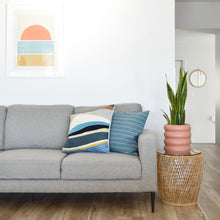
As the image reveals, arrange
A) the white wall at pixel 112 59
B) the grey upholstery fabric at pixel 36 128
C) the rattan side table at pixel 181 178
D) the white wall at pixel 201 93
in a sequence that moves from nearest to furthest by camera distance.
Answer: the rattan side table at pixel 181 178 → the grey upholstery fabric at pixel 36 128 → the white wall at pixel 112 59 → the white wall at pixel 201 93

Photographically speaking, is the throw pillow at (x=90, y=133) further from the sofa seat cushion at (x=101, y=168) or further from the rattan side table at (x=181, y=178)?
the rattan side table at (x=181, y=178)

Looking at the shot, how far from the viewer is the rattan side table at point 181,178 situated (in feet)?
7.61

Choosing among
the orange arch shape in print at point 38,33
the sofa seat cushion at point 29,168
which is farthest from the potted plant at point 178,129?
the orange arch shape in print at point 38,33

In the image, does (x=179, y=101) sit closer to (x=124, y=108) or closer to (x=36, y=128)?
(x=124, y=108)

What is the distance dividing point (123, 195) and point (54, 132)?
2.86ft

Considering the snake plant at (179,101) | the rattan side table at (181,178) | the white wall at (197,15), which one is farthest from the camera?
the white wall at (197,15)

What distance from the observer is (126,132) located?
2.46 meters

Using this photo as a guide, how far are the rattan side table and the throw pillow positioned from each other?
535 millimetres

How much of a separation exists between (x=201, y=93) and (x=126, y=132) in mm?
4662

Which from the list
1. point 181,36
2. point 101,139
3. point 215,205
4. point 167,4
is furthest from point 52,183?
point 181,36

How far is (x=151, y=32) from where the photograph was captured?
123 inches

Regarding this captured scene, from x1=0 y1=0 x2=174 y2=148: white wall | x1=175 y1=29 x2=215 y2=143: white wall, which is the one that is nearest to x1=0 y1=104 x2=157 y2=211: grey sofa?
x1=0 y1=0 x2=174 y2=148: white wall

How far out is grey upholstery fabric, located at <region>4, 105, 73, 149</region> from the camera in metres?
2.70

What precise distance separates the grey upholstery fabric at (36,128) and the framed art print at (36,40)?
0.53m
